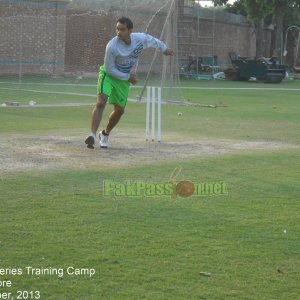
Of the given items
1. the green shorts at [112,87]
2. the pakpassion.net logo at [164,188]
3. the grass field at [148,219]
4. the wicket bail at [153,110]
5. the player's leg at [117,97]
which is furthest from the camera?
the wicket bail at [153,110]

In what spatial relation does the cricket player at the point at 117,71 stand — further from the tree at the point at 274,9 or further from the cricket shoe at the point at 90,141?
the tree at the point at 274,9

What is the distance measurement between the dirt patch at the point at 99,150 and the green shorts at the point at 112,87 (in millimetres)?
671

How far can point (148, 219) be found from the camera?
6812 millimetres

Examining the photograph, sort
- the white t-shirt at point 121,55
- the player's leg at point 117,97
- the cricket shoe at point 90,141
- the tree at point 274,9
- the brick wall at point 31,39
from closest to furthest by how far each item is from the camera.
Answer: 1. the cricket shoe at point 90,141
2. the white t-shirt at point 121,55
3. the player's leg at point 117,97
4. the brick wall at point 31,39
5. the tree at point 274,9

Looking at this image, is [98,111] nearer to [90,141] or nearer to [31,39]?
[90,141]

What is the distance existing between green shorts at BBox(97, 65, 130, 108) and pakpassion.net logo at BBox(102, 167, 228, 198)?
3.25 meters

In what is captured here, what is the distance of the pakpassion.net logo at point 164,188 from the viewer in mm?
7974

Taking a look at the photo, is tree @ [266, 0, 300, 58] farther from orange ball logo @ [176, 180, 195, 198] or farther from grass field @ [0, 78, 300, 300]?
orange ball logo @ [176, 180, 195, 198]

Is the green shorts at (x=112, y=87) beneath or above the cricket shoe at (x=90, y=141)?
above

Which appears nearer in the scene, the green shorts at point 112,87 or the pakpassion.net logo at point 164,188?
the pakpassion.net logo at point 164,188

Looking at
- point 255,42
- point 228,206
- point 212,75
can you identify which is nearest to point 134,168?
point 228,206

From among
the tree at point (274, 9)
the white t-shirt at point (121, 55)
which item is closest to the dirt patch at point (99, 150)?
the white t-shirt at point (121, 55)

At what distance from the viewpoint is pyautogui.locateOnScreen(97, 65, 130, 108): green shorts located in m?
11.5

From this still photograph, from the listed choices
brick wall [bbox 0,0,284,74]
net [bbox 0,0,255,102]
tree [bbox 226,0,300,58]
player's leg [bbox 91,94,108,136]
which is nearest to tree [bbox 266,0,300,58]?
tree [bbox 226,0,300,58]
